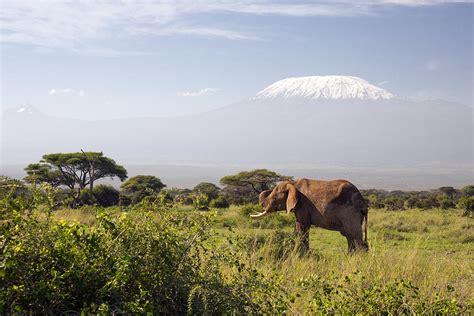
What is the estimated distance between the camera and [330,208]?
396 inches

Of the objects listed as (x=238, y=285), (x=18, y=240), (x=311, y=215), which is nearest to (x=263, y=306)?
(x=238, y=285)

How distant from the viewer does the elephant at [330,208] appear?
10055 mm

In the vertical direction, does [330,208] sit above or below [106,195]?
above

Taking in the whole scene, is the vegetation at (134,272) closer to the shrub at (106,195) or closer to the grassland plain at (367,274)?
the grassland plain at (367,274)

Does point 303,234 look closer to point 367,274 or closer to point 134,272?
point 367,274

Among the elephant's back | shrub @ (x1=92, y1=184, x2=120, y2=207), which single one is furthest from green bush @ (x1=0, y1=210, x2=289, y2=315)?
shrub @ (x1=92, y1=184, x2=120, y2=207)

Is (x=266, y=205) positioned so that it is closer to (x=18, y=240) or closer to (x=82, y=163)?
(x=18, y=240)

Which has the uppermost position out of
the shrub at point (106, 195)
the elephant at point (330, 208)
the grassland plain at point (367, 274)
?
the elephant at point (330, 208)

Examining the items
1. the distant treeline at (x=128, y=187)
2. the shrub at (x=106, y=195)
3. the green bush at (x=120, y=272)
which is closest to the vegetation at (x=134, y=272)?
the green bush at (x=120, y=272)

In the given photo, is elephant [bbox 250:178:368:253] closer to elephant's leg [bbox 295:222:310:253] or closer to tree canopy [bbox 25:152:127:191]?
elephant's leg [bbox 295:222:310:253]

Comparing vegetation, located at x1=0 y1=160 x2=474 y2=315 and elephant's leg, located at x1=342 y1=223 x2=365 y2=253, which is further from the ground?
vegetation, located at x1=0 y1=160 x2=474 y2=315

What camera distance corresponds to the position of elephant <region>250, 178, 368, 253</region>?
10055 millimetres

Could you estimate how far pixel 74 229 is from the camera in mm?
4758

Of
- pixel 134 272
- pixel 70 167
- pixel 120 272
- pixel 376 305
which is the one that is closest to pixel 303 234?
pixel 376 305
